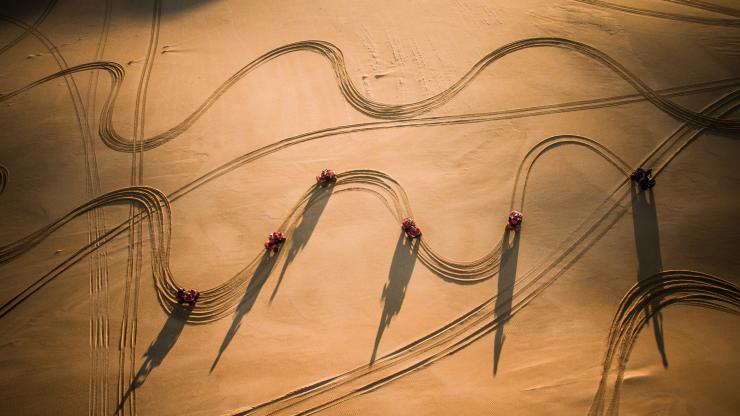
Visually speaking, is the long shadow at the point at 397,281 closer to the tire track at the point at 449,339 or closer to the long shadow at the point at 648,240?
the tire track at the point at 449,339

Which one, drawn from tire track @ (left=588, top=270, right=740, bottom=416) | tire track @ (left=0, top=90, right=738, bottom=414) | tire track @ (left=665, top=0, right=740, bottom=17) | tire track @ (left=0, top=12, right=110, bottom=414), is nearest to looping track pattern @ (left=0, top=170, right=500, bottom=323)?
tire track @ (left=0, top=90, right=738, bottom=414)

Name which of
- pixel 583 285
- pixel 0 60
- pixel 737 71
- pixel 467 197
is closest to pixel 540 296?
pixel 583 285

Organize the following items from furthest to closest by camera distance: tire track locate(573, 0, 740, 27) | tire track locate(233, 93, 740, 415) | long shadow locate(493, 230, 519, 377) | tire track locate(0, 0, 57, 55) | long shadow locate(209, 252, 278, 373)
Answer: tire track locate(0, 0, 57, 55) → tire track locate(573, 0, 740, 27) → long shadow locate(209, 252, 278, 373) → long shadow locate(493, 230, 519, 377) → tire track locate(233, 93, 740, 415)

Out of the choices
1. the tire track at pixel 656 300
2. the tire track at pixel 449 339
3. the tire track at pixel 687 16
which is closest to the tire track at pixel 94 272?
the tire track at pixel 449 339

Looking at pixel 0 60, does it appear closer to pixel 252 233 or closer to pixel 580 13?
pixel 252 233

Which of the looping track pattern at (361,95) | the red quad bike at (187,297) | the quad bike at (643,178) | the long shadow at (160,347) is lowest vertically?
the long shadow at (160,347)

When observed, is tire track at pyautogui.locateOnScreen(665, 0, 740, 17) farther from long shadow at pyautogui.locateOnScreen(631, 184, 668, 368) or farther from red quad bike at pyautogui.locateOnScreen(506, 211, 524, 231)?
red quad bike at pyautogui.locateOnScreen(506, 211, 524, 231)
